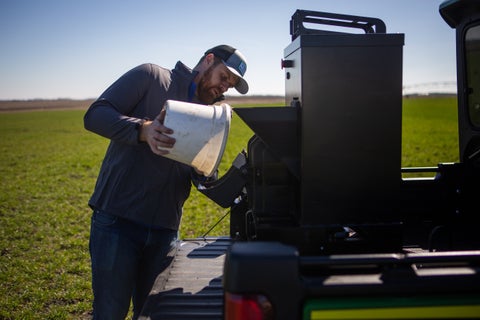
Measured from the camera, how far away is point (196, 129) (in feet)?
6.93

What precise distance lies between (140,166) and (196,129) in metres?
0.63

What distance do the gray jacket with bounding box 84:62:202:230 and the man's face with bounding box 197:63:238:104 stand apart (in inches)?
5.0

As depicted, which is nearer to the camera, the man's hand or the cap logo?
the man's hand

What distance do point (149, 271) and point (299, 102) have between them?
1.56 meters

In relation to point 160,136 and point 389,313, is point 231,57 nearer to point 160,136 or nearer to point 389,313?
point 160,136

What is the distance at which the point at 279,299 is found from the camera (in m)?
1.32

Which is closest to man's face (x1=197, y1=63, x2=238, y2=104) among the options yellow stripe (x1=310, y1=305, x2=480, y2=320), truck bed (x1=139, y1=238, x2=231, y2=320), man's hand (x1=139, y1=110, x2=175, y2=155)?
man's hand (x1=139, y1=110, x2=175, y2=155)

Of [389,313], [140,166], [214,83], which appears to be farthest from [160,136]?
[389,313]

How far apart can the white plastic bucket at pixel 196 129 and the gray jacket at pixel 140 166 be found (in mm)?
466

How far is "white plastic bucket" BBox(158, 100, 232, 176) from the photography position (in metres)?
2.09

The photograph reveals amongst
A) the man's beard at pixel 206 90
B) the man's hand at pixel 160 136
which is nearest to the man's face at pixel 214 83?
the man's beard at pixel 206 90

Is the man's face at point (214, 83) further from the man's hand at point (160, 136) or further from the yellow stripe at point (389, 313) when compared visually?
the yellow stripe at point (389, 313)

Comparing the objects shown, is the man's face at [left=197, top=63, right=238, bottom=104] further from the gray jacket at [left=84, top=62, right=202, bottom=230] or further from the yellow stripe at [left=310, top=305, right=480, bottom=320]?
the yellow stripe at [left=310, top=305, right=480, bottom=320]

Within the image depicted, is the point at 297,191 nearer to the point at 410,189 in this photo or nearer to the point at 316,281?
the point at 316,281
